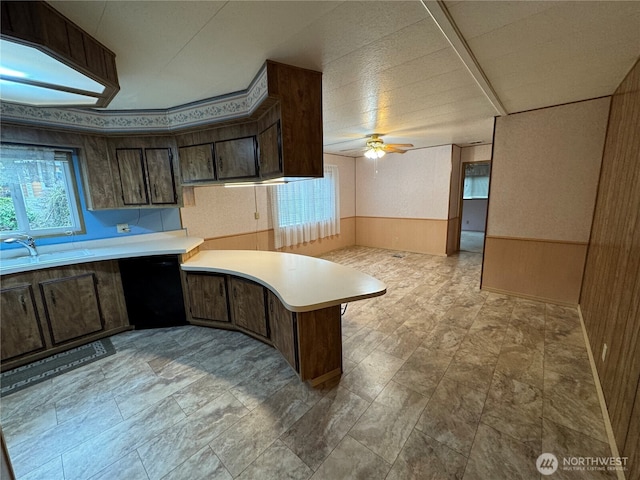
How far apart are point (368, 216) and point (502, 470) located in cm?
573

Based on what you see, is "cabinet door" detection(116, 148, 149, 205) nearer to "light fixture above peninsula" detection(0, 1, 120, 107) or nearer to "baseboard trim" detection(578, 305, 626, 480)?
"light fixture above peninsula" detection(0, 1, 120, 107)

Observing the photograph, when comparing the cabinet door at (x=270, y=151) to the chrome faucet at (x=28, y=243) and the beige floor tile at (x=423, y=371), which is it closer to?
the beige floor tile at (x=423, y=371)

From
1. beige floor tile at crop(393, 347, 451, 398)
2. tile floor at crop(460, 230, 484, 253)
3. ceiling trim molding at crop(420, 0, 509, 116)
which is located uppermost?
ceiling trim molding at crop(420, 0, 509, 116)

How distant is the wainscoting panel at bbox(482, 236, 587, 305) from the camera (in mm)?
3143

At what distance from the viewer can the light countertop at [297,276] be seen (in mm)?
1751

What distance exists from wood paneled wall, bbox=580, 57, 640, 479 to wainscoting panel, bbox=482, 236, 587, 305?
0.40 m

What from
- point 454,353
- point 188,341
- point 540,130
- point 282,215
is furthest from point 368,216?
point 188,341

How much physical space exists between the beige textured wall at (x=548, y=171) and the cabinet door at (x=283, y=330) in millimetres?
3177

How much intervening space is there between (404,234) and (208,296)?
4768 mm

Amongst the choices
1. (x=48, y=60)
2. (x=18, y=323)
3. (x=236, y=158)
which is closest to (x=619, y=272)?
(x=236, y=158)

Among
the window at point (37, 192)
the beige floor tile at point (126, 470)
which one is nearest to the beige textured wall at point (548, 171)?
the beige floor tile at point (126, 470)

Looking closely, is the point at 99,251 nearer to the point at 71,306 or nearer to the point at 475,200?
the point at 71,306

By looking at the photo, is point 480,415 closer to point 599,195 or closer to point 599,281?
point 599,281

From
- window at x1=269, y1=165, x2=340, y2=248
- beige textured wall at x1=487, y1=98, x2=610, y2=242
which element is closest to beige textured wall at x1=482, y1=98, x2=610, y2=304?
beige textured wall at x1=487, y1=98, x2=610, y2=242
